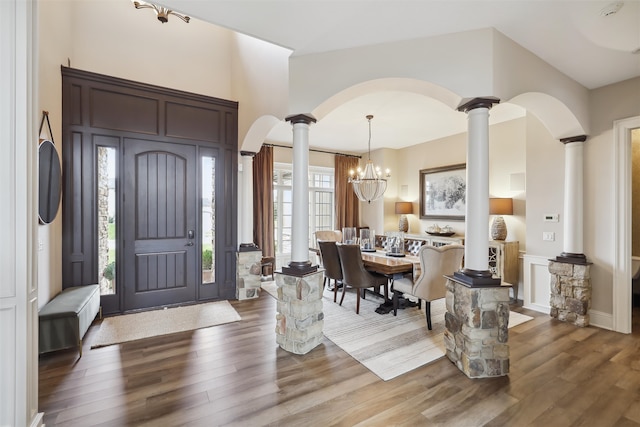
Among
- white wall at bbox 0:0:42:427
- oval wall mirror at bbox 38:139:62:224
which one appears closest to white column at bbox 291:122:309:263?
white wall at bbox 0:0:42:427

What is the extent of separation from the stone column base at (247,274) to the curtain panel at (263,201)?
116 cm

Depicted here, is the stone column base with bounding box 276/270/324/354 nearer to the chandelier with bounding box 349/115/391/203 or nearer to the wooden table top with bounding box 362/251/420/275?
the wooden table top with bounding box 362/251/420/275

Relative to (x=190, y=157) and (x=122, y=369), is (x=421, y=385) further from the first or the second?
(x=190, y=157)

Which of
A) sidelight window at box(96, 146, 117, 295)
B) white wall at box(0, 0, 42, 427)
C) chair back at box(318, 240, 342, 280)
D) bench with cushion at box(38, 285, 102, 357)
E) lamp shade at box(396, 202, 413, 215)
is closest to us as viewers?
white wall at box(0, 0, 42, 427)

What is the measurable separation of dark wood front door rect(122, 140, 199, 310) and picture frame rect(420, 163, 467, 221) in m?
4.65

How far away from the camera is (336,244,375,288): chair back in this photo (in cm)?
389

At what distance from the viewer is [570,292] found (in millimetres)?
3609

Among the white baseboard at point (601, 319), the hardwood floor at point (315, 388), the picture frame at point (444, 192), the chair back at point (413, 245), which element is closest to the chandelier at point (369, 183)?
the chair back at point (413, 245)

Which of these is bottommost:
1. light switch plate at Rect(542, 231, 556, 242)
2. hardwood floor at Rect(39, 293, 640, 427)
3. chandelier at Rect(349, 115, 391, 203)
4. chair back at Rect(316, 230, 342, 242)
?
hardwood floor at Rect(39, 293, 640, 427)

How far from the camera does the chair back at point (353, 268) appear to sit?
3.89 metres

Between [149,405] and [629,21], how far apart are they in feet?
15.6

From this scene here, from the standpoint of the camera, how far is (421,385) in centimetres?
234

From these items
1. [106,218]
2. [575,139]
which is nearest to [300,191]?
[106,218]

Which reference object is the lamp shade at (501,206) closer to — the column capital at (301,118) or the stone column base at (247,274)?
the column capital at (301,118)
